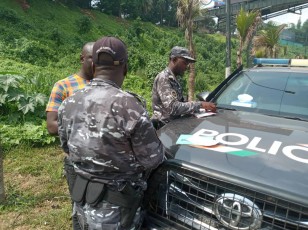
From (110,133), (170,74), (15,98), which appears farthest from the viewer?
(15,98)

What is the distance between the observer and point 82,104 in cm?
183

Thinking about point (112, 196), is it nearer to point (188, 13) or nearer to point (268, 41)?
point (188, 13)

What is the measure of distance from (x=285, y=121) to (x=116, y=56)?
5.31 ft

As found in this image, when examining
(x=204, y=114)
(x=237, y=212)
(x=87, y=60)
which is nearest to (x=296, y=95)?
(x=204, y=114)

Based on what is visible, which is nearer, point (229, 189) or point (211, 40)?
point (229, 189)

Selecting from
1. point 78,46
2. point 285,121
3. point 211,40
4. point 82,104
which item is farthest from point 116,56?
point 211,40

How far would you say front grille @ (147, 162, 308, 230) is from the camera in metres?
1.70

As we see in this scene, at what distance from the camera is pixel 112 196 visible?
1833 millimetres

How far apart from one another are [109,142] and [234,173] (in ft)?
2.36

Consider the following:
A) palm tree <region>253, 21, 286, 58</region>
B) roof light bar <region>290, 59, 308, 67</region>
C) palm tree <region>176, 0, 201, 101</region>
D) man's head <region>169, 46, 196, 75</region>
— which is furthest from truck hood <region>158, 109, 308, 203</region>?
palm tree <region>253, 21, 286, 58</region>

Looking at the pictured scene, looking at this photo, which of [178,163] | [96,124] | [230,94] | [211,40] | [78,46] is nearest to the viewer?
[96,124]

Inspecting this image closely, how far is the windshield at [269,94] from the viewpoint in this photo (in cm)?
295

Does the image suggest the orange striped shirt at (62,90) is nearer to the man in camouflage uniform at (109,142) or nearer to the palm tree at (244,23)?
the man in camouflage uniform at (109,142)

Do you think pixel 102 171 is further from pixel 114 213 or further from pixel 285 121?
pixel 285 121
